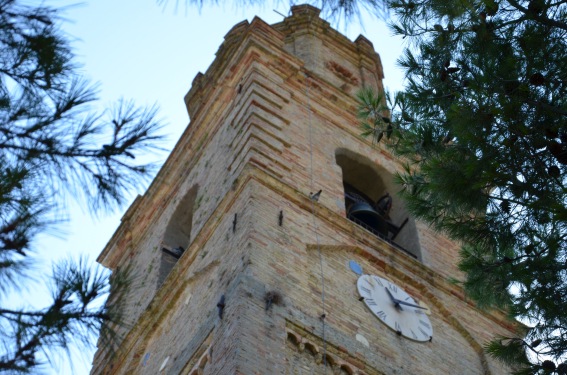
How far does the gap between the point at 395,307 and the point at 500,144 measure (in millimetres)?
5649

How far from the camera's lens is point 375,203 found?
1931 centimetres

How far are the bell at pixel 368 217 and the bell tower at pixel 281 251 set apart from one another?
34 mm

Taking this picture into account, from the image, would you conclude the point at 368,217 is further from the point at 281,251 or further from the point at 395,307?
the point at 281,251

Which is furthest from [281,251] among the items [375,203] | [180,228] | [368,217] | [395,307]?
[180,228]

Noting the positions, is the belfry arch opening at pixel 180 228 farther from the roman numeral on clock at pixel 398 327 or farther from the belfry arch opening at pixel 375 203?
the roman numeral on clock at pixel 398 327

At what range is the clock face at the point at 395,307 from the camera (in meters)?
14.4

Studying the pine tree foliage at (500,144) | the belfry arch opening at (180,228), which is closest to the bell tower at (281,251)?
the belfry arch opening at (180,228)

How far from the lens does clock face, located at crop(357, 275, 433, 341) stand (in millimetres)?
14438

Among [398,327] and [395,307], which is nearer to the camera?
[398,327]

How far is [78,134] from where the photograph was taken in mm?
8102

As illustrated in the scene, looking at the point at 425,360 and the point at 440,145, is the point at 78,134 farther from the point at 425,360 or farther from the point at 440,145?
the point at 425,360

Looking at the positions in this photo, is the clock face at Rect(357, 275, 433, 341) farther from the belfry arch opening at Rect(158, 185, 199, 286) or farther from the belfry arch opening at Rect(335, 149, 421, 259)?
the belfry arch opening at Rect(158, 185, 199, 286)

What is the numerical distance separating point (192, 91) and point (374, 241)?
8193mm

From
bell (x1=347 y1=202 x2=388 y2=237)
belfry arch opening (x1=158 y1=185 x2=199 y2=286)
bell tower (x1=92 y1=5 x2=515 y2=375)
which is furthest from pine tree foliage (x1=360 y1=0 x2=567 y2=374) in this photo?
belfry arch opening (x1=158 y1=185 x2=199 y2=286)
